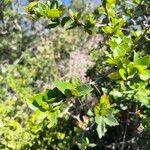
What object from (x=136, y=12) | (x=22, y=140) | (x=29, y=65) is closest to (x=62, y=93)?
(x=136, y=12)

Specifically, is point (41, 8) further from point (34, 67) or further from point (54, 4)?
point (34, 67)

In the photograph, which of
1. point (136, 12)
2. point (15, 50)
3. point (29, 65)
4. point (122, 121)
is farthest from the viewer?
point (15, 50)

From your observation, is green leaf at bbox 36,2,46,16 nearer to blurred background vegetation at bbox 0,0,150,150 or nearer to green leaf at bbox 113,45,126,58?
green leaf at bbox 113,45,126,58

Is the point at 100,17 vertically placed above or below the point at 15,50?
above

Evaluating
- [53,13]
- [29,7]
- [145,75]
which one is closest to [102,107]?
[145,75]

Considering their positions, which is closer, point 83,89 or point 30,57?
point 83,89

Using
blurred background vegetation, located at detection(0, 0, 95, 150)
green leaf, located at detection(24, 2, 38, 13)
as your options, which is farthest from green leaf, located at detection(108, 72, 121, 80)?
blurred background vegetation, located at detection(0, 0, 95, 150)

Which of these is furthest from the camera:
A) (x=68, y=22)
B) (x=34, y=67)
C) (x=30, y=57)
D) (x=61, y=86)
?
(x=30, y=57)

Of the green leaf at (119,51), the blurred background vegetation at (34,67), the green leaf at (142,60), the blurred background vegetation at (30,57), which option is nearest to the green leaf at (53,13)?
the green leaf at (119,51)

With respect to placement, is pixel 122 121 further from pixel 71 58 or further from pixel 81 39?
pixel 81 39

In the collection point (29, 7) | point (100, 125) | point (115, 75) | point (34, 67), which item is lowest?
point (34, 67)
